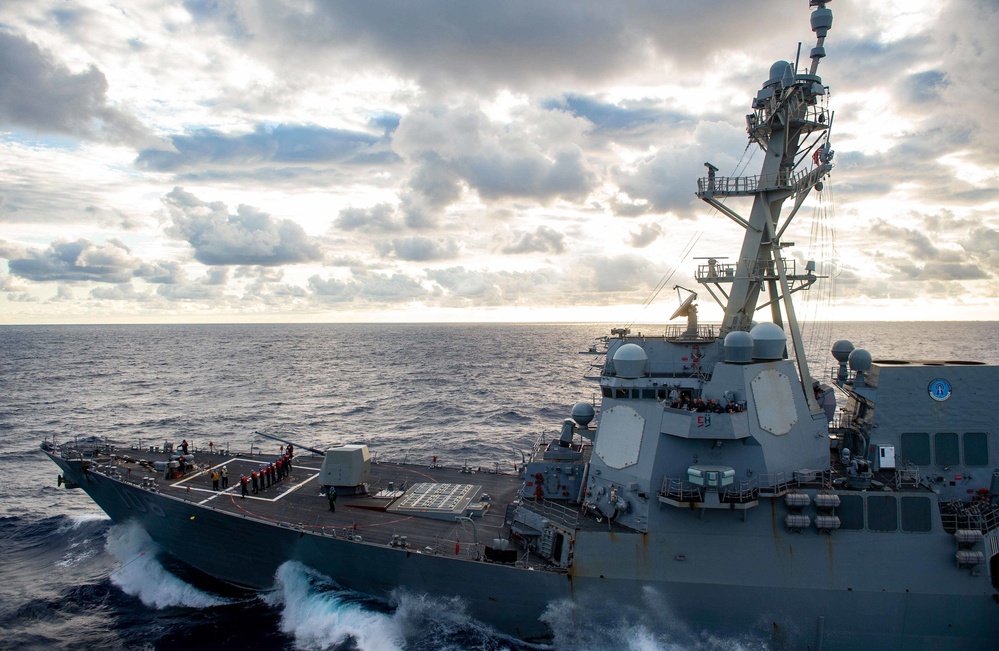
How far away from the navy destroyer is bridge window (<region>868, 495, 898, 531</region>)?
0.13 ft

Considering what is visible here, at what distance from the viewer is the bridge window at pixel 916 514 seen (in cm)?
1595

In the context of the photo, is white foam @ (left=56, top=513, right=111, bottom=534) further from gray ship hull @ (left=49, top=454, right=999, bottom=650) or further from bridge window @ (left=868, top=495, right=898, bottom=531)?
bridge window @ (left=868, top=495, right=898, bottom=531)

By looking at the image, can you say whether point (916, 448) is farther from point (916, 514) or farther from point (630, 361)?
point (630, 361)

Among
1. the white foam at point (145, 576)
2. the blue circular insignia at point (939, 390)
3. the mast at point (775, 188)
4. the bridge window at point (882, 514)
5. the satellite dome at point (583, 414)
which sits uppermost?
the mast at point (775, 188)

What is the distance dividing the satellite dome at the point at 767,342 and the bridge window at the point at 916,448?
468 centimetres

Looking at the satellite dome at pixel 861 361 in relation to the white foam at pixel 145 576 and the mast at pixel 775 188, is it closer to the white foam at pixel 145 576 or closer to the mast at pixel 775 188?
the mast at pixel 775 188

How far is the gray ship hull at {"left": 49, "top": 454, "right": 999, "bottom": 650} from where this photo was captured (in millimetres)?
Result: 15461

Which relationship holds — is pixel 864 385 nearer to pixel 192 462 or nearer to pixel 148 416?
pixel 192 462

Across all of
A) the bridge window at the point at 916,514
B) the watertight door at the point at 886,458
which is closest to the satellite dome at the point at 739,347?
the watertight door at the point at 886,458

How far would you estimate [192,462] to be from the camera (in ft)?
84.0

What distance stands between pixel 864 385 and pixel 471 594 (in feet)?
46.1

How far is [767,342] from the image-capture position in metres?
17.6

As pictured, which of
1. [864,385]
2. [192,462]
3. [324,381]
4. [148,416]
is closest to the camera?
[864,385]

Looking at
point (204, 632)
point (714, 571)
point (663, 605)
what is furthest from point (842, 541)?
point (204, 632)
